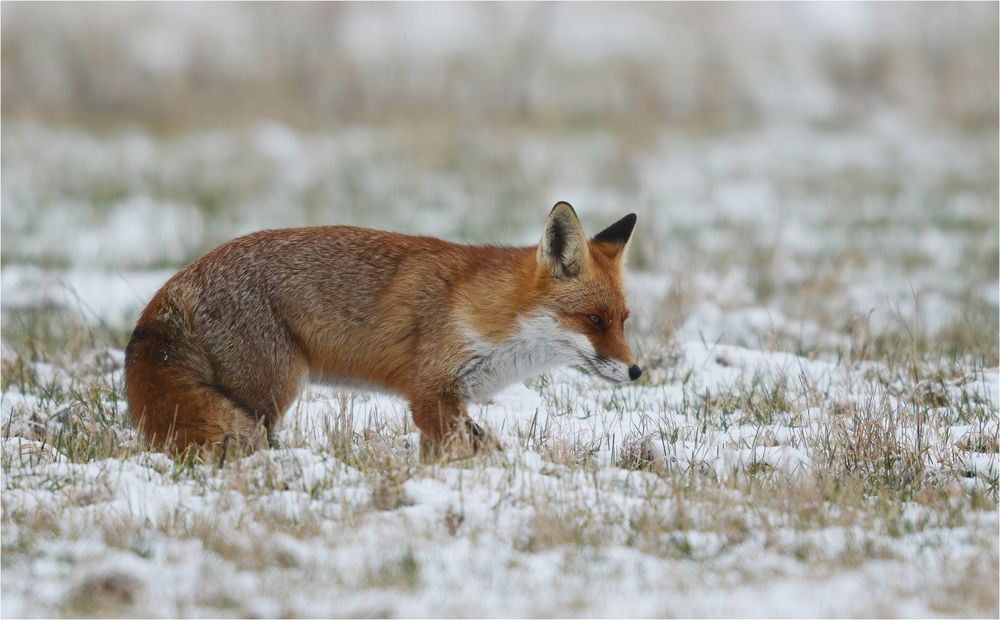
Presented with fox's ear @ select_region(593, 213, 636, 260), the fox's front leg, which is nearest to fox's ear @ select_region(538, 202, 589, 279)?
fox's ear @ select_region(593, 213, 636, 260)

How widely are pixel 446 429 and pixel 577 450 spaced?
68cm

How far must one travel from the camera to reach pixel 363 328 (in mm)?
5875

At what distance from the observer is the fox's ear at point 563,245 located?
5633mm

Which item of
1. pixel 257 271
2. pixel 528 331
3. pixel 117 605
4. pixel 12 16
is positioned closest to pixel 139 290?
A: pixel 257 271

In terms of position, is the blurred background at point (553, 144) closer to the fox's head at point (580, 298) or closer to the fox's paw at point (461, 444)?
the fox's head at point (580, 298)

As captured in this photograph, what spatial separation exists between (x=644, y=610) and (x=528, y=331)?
213 cm

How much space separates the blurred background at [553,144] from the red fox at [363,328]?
2.57 meters

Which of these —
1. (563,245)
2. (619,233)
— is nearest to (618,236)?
(619,233)

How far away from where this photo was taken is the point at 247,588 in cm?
404

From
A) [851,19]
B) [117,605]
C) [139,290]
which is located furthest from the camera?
[851,19]

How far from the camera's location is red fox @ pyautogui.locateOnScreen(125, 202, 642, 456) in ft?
18.2

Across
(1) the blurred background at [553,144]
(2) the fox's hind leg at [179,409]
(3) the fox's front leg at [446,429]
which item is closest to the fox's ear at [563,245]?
(3) the fox's front leg at [446,429]

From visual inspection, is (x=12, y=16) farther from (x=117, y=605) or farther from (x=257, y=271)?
(x=117, y=605)

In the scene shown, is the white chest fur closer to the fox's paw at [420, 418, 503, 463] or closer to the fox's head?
the fox's head
